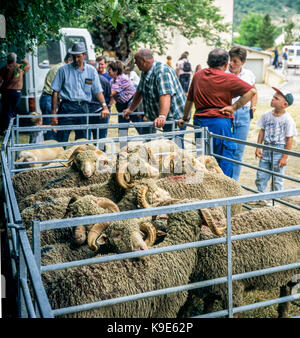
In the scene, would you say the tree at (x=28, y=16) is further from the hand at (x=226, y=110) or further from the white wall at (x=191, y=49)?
the white wall at (x=191, y=49)

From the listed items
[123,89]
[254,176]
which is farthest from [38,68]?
[254,176]

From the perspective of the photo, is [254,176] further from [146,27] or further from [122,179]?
[146,27]

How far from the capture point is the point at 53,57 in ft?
35.6

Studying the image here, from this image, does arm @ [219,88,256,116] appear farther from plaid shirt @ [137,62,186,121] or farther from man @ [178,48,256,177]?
plaid shirt @ [137,62,186,121]

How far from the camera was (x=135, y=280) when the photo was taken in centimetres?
240

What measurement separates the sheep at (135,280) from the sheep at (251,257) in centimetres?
18

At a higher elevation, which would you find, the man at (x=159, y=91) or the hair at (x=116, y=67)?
the hair at (x=116, y=67)

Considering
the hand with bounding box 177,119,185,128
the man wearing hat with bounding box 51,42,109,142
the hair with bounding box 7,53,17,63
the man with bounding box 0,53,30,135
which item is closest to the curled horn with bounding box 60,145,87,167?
the hand with bounding box 177,119,185,128

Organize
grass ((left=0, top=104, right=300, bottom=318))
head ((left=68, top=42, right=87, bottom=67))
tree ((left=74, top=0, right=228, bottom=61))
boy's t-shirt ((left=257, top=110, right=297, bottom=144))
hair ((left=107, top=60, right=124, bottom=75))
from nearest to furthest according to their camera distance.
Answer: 1. grass ((left=0, top=104, right=300, bottom=318))
2. boy's t-shirt ((left=257, top=110, right=297, bottom=144))
3. head ((left=68, top=42, right=87, bottom=67))
4. hair ((left=107, top=60, right=124, bottom=75))
5. tree ((left=74, top=0, right=228, bottom=61))

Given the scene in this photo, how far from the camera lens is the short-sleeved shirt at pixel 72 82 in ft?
21.3

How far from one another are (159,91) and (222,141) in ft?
3.22

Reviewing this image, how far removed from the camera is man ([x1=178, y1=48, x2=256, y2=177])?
4.71 m

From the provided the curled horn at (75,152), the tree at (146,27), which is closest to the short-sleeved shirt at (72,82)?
the curled horn at (75,152)
